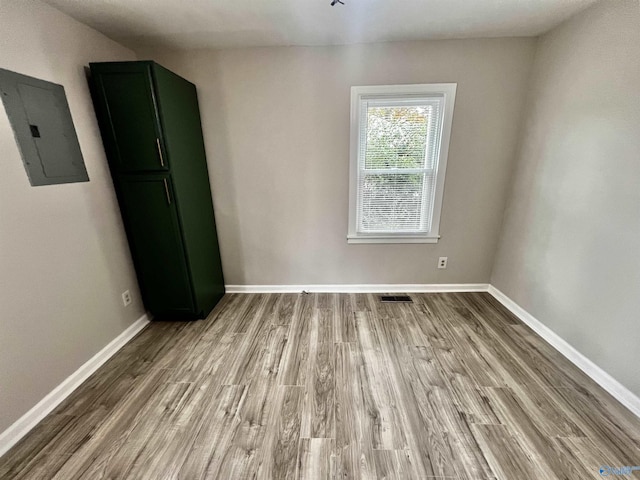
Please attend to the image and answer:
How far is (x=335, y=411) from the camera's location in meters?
1.45

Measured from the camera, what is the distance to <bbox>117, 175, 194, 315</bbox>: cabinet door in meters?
1.95

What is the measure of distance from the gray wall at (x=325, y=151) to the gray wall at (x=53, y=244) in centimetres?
85

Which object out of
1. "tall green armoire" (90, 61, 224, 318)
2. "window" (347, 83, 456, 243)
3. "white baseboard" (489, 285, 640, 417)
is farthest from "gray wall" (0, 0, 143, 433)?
"white baseboard" (489, 285, 640, 417)

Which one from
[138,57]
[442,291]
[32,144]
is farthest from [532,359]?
[138,57]

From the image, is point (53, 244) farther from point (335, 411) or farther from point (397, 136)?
point (397, 136)

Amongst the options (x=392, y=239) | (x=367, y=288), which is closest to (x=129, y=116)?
(x=392, y=239)

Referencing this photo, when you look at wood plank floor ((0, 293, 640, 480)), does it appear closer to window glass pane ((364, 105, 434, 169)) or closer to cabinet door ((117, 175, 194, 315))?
cabinet door ((117, 175, 194, 315))

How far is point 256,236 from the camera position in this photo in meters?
2.69

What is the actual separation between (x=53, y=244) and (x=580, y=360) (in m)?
3.63

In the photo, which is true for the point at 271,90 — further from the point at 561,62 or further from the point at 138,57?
the point at 561,62

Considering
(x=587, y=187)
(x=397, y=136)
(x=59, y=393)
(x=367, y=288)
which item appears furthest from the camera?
(x=367, y=288)

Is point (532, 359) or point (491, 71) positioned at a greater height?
point (491, 71)

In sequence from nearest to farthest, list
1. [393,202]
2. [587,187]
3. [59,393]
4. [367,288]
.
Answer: [59,393] < [587,187] < [393,202] < [367,288]

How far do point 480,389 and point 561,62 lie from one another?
2505 millimetres
